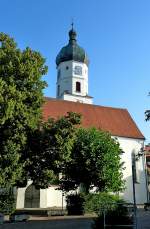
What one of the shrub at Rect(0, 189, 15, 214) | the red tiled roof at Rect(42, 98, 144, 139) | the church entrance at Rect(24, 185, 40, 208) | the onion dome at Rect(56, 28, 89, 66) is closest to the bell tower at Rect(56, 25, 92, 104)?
the onion dome at Rect(56, 28, 89, 66)

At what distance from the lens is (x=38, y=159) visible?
82.3ft

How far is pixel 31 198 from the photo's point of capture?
38.1 m

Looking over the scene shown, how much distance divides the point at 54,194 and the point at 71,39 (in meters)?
34.1

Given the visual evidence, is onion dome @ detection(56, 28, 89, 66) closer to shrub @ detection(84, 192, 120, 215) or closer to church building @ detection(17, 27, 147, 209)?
church building @ detection(17, 27, 147, 209)

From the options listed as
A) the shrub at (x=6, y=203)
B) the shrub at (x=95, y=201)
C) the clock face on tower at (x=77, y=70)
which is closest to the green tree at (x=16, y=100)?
the shrub at (x=6, y=203)

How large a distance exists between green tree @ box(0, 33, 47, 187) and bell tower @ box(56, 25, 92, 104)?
32115 mm

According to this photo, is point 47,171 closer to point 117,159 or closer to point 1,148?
point 1,148

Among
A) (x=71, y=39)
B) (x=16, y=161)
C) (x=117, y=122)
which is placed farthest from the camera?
(x=71, y=39)

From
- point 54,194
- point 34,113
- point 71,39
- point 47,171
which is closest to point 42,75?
point 34,113

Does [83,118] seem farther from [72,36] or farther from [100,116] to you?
[72,36]

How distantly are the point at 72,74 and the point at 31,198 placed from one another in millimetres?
26958

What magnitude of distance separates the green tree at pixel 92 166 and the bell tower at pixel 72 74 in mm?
25511

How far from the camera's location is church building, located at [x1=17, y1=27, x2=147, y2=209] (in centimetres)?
3853

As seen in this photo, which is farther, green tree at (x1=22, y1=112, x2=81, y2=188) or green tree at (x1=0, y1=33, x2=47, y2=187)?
green tree at (x1=22, y1=112, x2=81, y2=188)
